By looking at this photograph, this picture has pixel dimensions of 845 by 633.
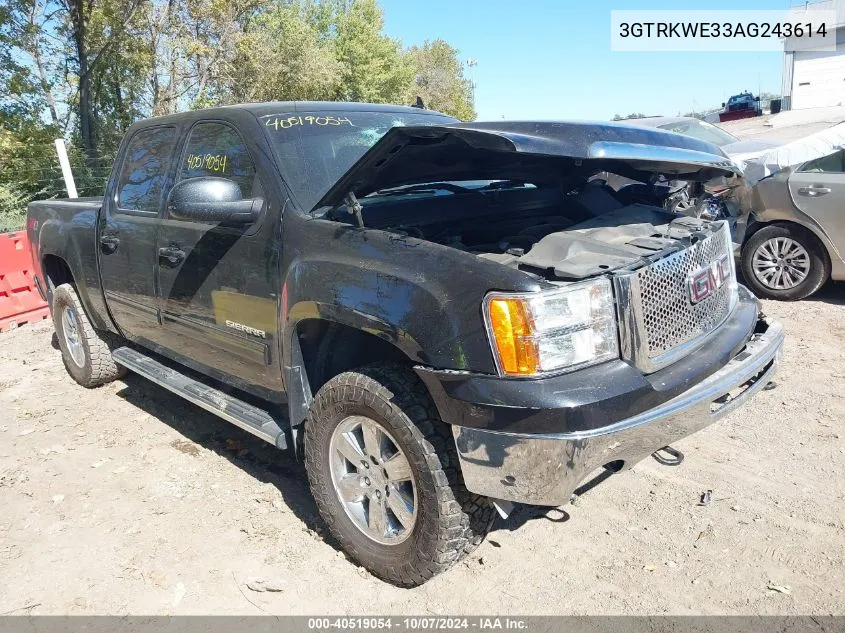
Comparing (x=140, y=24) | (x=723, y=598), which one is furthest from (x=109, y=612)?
(x=140, y=24)

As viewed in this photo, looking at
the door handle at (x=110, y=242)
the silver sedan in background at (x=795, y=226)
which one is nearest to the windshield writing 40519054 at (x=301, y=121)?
the door handle at (x=110, y=242)

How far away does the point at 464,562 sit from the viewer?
2889mm

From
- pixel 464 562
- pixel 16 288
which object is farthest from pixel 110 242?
pixel 16 288

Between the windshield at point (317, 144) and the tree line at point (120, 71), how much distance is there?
1077cm

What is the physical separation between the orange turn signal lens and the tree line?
12414mm

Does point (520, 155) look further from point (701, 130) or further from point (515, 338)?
point (701, 130)

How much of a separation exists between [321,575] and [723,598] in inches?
64.8

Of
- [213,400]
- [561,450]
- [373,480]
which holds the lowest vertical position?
[373,480]

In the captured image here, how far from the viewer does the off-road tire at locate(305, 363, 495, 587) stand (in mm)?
2418

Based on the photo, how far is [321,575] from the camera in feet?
9.41

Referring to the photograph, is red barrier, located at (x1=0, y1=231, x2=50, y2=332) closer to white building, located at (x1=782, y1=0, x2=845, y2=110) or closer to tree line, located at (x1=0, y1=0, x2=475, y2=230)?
tree line, located at (x1=0, y1=0, x2=475, y2=230)

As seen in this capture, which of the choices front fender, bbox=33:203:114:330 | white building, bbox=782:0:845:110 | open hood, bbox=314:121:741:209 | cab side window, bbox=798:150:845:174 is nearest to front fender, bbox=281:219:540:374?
open hood, bbox=314:121:741:209

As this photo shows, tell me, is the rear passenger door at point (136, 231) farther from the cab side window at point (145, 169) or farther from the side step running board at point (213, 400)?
the side step running board at point (213, 400)

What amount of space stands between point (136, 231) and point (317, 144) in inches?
57.3
